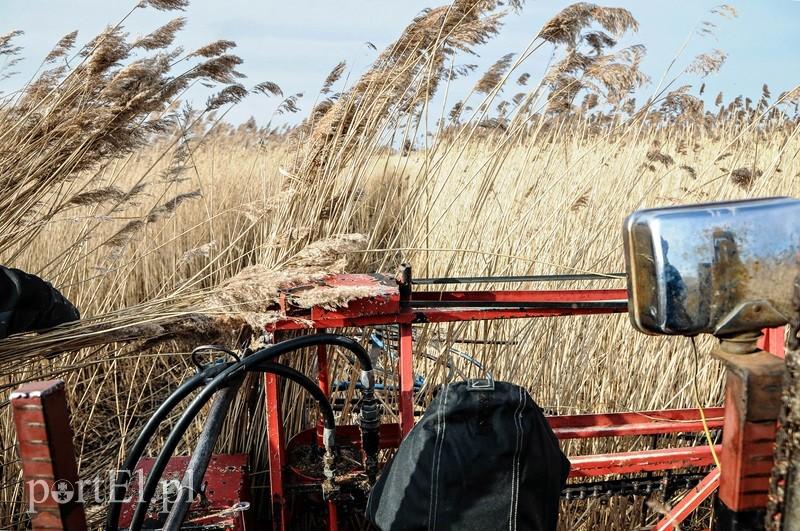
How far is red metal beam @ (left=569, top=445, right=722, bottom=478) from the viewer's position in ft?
6.31

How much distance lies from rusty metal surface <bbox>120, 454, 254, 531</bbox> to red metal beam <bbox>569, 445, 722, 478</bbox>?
108 cm

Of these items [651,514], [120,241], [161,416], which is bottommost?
[651,514]

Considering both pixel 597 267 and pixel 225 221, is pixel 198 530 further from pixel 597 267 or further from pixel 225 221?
pixel 225 221

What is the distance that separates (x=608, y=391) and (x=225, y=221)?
3.26m

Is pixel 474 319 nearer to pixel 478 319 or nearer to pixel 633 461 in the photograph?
pixel 478 319

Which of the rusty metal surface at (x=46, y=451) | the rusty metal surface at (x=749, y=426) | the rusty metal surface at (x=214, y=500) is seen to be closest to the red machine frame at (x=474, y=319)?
the rusty metal surface at (x=214, y=500)

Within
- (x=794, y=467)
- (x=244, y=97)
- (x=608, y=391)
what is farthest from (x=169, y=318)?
(x=608, y=391)

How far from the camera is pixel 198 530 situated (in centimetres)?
181

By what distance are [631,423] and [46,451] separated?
6.69 ft

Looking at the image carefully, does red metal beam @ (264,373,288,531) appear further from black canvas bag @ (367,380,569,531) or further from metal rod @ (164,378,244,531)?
black canvas bag @ (367,380,569,531)

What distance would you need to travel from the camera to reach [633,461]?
1.95 metres

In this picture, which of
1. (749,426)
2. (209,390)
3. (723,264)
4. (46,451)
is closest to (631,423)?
(749,426)

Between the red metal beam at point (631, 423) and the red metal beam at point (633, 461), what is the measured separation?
109 mm

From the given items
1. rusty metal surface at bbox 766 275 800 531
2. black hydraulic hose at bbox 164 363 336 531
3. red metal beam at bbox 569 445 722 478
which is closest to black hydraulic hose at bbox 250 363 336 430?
black hydraulic hose at bbox 164 363 336 531
